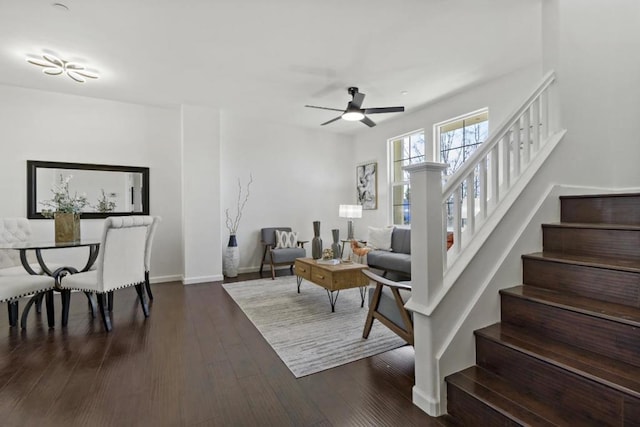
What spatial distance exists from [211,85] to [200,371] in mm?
3583

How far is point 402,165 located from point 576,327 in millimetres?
4636

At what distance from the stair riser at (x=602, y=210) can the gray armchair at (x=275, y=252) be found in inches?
151

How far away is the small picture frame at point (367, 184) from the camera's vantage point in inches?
247

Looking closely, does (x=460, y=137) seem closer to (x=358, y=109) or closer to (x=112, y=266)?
(x=358, y=109)

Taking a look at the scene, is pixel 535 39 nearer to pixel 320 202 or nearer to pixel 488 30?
pixel 488 30

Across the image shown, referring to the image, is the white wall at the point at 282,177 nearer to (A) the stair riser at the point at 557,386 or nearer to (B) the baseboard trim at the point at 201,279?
(B) the baseboard trim at the point at 201,279

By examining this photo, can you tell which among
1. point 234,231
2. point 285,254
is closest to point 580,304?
point 285,254

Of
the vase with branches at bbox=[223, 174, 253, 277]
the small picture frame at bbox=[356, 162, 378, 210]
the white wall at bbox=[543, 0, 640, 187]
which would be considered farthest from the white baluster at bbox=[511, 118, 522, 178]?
the vase with branches at bbox=[223, 174, 253, 277]

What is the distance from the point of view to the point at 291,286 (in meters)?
4.56

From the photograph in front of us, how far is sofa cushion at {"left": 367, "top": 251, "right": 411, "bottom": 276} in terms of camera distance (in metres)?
4.50

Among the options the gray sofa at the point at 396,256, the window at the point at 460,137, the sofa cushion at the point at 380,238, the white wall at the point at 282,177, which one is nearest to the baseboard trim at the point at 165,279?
the white wall at the point at 282,177

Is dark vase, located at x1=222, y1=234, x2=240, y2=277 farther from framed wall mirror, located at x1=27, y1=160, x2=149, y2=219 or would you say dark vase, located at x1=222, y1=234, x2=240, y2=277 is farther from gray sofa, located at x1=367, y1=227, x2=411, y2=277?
gray sofa, located at x1=367, y1=227, x2=411, y2=277

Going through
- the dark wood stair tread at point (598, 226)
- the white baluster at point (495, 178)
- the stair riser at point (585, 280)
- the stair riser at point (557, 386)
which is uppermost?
the white baluster at point (495, 178)

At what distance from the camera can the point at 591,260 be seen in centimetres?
172
